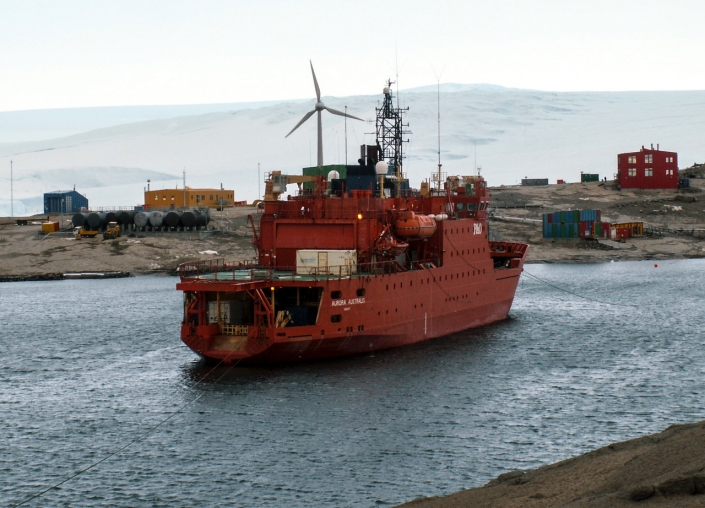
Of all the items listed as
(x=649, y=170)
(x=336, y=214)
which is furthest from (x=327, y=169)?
(x=649, y=170)

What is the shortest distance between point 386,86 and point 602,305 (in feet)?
61.5

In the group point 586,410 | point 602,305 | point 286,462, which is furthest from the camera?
point 602,305

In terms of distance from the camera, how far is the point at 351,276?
3809cm

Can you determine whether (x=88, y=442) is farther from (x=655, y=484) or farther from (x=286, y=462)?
(x=655, y=484)

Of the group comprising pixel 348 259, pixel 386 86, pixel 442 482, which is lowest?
pixel 442 482

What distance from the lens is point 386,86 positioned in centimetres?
5578

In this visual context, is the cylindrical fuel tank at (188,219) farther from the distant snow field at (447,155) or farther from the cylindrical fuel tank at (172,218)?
the distant snow field at (447,155)

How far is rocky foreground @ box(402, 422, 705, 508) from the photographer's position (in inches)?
601

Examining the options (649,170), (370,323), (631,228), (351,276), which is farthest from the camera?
(649,170)

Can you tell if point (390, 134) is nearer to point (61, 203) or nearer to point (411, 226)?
point (411, 226)

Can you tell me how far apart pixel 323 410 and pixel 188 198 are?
79580 mm

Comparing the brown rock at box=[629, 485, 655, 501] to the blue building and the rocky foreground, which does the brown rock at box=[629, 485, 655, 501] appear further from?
the blue building

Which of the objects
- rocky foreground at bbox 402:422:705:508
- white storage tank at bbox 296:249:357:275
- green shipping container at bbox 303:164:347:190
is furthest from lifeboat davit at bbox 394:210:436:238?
rocky foreground at bbox 402:422:705:508

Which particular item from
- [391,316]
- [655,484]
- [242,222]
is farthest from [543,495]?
[242,222]
